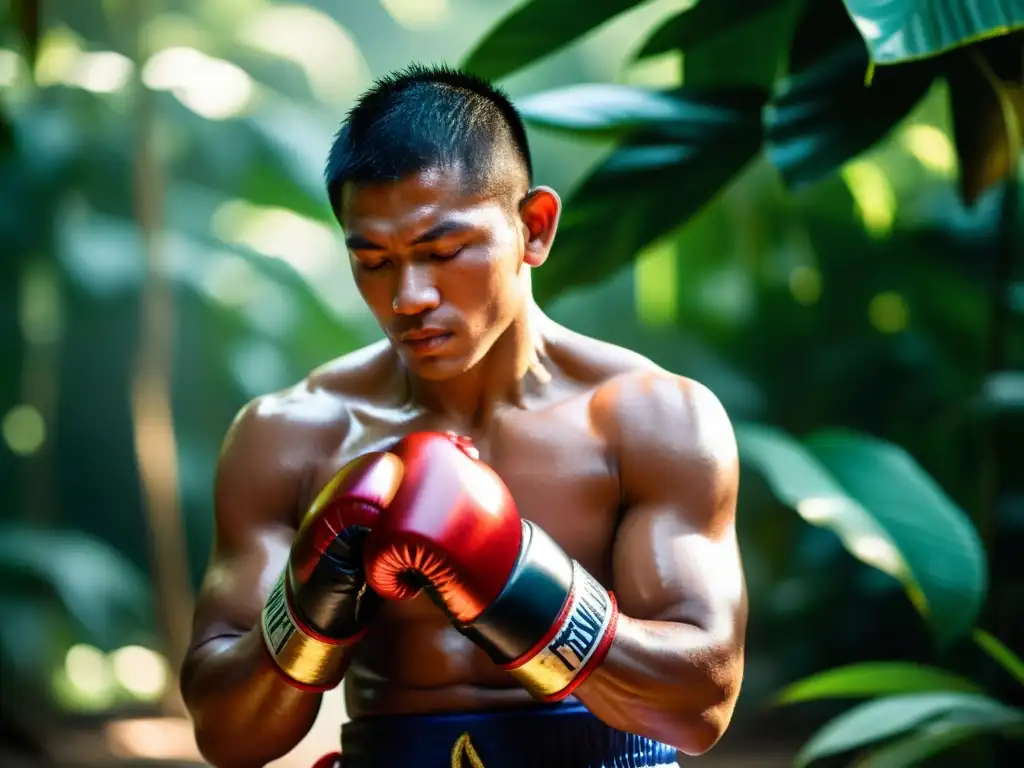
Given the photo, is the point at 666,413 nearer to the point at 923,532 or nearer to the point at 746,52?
the point at 746,52

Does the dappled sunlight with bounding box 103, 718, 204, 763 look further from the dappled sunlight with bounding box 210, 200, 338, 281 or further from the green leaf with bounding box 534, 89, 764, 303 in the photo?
the green leaf with bounding box 534, 89, 764, 303

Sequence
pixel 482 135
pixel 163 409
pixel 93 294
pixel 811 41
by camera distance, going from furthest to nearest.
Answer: pixel 93 294, pixel 163 409, pixel 811 41, pixel 482 135

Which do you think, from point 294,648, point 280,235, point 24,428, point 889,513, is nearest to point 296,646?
point 294,648

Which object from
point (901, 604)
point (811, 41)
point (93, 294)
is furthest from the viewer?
point (93, 294)

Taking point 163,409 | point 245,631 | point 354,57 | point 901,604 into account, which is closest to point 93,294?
point 163,409

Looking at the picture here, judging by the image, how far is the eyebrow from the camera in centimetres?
108

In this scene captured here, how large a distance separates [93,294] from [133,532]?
114 centimetres

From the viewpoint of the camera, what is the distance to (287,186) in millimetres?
3715

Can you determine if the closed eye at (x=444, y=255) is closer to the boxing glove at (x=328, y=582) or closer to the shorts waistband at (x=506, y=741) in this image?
the boxing glove at (x=328, y=582)

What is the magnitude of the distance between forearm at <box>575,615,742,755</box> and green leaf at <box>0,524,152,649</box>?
2.93m

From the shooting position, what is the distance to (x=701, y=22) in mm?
1596

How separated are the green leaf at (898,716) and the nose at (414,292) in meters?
1.03

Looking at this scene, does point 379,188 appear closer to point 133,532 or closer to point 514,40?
point 514,40

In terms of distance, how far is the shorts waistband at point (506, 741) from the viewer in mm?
1105
